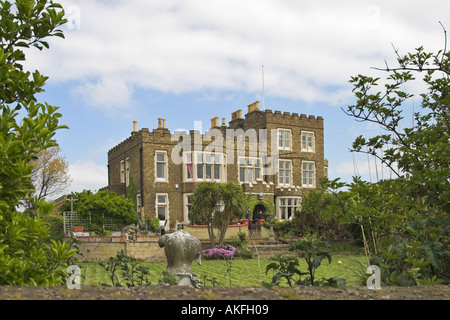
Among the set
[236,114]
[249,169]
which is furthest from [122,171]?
[236,114]

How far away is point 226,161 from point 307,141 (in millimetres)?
7786

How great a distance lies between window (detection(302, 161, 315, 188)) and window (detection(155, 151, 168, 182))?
1143 centimetres

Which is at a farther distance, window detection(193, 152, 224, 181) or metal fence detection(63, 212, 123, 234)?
window detection(193, 152, 224, 181)

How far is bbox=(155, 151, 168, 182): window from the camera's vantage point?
104 feet

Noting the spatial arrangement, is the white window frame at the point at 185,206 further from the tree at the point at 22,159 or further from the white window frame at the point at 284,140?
the tree at the point at 22,159

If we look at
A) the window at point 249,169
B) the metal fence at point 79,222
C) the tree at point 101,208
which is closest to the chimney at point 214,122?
the window at point 249,169

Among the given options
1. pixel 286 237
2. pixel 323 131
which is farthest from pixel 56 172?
pixel 323 131

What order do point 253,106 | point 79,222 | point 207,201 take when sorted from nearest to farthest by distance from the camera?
point 207,201, point 79,222, point 253,106

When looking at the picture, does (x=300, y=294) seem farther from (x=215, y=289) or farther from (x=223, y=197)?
(x=223, y=197)

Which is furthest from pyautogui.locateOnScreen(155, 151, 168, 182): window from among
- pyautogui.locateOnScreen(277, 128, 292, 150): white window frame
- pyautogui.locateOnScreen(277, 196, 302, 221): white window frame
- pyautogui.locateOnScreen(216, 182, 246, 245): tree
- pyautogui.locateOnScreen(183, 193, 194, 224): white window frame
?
pyautogui.locateOnScreen(277, 128, 292, 150): white window frame

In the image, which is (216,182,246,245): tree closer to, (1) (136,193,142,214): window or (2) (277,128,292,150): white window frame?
(1) (136,193,142,214): window

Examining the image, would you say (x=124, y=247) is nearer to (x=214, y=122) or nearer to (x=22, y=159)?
(x=214, y=122)

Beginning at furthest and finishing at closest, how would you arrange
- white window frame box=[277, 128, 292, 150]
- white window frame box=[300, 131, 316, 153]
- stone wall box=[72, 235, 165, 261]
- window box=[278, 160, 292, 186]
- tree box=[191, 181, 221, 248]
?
1. white window frame box=[300, 131, 316, 153]
2. white window frame box=[277, 128, 292, 150]
3. window box=[278, 160, 292, 186]
4. tree box=[191, 181, 221, 248]
5. stone wall box=[72, 235, 165, 261]

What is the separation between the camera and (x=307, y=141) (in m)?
38.0
